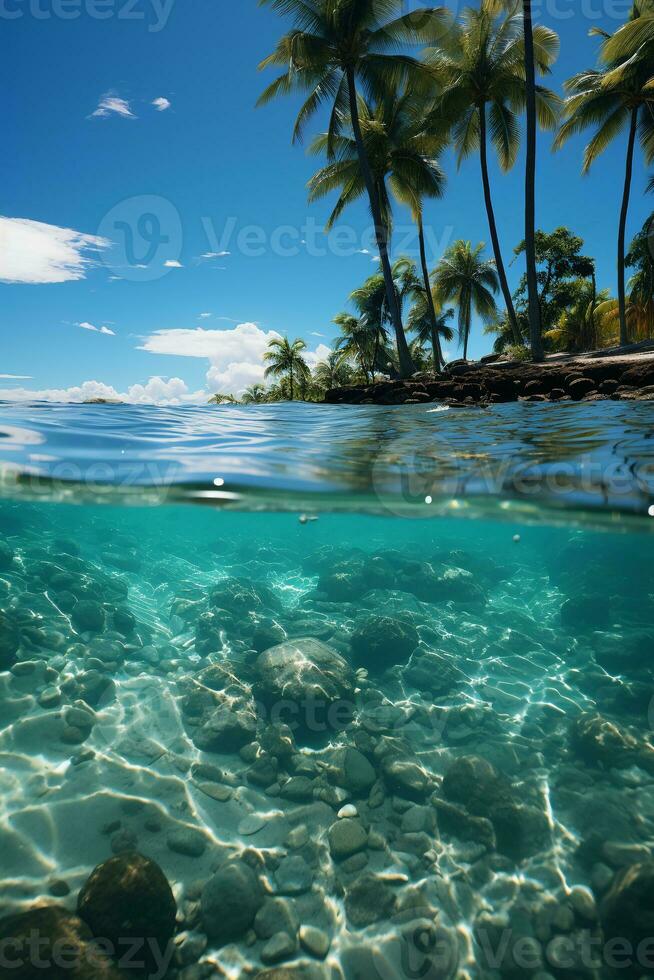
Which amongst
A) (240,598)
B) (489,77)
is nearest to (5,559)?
(240,598)

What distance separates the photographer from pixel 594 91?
70.1 feet

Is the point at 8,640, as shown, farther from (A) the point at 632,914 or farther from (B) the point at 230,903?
(A) the point at 632,914

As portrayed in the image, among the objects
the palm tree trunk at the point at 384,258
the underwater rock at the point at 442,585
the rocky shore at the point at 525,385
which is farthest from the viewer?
the palm tree trunk at the point at 384,258

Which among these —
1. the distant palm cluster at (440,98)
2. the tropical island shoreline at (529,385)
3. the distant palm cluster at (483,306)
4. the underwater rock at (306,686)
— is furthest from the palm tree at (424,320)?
the underwater rock at (306,686)

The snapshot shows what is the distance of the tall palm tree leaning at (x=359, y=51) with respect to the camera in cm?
1730

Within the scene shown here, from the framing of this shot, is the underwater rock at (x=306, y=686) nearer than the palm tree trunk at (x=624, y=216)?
Yes

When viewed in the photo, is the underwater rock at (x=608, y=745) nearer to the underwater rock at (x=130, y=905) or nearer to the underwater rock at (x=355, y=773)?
the underwater rock at (x=355, y=773)

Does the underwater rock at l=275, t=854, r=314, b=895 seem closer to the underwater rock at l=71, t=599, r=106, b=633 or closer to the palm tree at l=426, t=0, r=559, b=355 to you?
the underwater rock at l=71, t=599, r=106, b=633

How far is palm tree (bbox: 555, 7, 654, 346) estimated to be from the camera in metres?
20.6

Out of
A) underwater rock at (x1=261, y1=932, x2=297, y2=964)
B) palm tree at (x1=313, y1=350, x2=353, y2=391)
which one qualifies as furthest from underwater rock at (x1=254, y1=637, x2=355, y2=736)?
palm tree at (x1=313, y1=350, x2=353, y2=391)

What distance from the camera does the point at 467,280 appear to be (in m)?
34.1

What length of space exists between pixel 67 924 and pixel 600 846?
5.83 m

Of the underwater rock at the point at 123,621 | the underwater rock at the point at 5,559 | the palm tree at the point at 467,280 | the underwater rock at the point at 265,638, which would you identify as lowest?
the underwater rock at the point at 265,638

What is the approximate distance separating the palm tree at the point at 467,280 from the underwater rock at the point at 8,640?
33.1 metres
